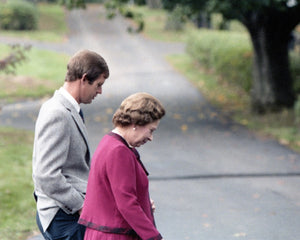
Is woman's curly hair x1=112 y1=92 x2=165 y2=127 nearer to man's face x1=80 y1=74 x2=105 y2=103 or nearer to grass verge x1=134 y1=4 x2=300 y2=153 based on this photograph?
man's face x1=80 y1=74 x2=105 y2=103

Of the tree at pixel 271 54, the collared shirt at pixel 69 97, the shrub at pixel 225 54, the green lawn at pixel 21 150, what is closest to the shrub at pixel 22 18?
the green lawn at pixel 21 150

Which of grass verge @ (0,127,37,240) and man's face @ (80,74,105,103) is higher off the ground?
man's face @ (80,74,105,103)

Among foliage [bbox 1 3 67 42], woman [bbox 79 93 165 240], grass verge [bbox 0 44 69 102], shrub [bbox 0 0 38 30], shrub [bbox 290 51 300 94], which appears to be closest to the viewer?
woman [bbox 79 93 165 240]

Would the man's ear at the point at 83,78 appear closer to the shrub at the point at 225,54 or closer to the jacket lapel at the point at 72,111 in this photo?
the jacket lapel at the point at 72,111

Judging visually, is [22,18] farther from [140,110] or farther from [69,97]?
[140,110]

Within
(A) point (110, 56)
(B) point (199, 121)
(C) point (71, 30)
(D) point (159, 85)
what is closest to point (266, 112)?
(B) point (199, 121)

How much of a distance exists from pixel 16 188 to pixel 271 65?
758 cm

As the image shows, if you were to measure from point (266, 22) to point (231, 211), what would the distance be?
693cm

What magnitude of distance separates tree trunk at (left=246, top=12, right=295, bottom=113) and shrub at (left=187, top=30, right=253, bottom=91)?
2306 mm

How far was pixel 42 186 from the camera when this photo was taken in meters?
2.84

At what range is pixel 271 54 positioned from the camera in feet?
40.5

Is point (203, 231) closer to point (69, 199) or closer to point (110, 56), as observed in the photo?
point (69, 199)

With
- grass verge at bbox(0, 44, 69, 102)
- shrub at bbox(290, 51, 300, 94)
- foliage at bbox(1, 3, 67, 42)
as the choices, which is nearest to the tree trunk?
shrub at bbox(290, 51, 300, 94)

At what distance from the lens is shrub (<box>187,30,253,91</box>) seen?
15773 mm
